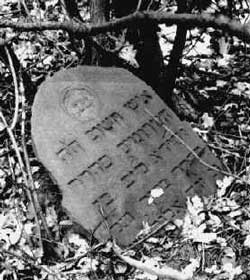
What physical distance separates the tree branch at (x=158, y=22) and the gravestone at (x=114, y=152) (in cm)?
32

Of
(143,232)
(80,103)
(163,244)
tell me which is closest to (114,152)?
(80,103)

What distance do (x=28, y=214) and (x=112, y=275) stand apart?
0.69m

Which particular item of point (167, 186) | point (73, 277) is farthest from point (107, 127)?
point (73, 277)

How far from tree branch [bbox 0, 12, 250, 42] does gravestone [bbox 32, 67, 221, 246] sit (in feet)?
1.04

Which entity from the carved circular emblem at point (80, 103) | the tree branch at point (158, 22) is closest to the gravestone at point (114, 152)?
the carved circular emblem at point (80, 103)

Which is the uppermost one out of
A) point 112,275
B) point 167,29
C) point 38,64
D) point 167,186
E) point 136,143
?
point 167,29

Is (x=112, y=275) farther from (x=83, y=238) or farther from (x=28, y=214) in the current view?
(x=28, y=214)

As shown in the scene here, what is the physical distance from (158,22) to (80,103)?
0.86 metres

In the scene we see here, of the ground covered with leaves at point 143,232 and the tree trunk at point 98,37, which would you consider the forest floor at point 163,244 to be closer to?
the ground covered with leaves at point 143,232

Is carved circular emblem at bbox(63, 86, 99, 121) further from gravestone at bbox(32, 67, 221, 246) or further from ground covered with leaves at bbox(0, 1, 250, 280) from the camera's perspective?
ground covered with leaves at bbox(0, 1, 250, 280)

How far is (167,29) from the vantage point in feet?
15.9

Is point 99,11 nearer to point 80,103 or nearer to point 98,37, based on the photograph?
point 98,37

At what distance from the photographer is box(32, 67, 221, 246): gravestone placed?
9.12 ft

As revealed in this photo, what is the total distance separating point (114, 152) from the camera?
2.93 meters
